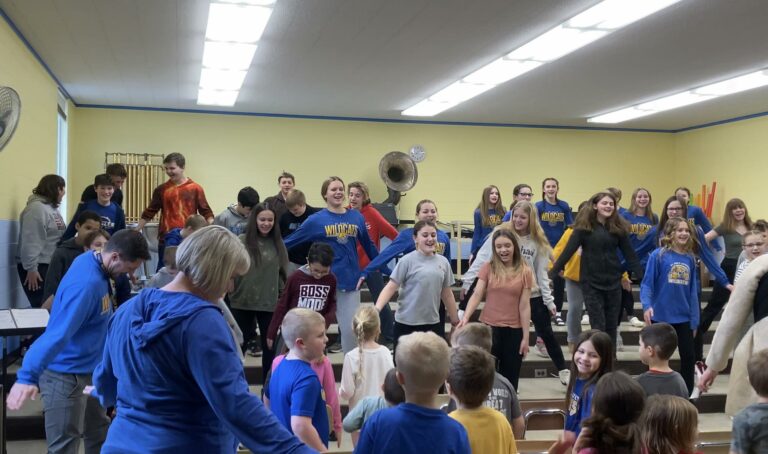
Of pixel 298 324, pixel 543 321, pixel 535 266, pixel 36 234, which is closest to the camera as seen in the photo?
pixel 298 324

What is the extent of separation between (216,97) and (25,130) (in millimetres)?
3811

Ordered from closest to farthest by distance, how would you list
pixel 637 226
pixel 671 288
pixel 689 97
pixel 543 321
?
pixel 671 288 < pixel 543 321 < pixel 637 226 < pixel 689 97

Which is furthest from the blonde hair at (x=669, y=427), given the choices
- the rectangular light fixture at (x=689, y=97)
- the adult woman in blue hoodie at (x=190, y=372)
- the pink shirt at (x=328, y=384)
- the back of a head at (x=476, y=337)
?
the rectangular light fixture at (x=689, y=97)

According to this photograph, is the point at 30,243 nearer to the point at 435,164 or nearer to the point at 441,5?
the point at 441,5

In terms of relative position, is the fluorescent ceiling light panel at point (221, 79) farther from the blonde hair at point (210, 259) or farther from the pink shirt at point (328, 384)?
the blonde hair at point (210, 259)

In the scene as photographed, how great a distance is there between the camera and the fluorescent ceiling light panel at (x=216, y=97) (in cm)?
1052

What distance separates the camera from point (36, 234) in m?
6.62

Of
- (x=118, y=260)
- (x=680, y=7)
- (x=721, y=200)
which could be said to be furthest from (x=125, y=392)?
(x=721, y=200)

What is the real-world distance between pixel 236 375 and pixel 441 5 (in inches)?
191

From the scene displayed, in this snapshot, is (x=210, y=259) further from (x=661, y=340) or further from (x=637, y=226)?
(x=637, y=226)

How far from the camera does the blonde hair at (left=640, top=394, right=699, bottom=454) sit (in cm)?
242

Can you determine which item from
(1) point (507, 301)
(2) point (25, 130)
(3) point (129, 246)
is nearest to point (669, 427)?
(3) point (129, 246)

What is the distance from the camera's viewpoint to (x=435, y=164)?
523 inches

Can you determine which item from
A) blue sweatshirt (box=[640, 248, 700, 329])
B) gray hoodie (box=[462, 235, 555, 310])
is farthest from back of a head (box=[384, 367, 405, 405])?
blue sweatshirt (box=[640, 248, 700, 329])
